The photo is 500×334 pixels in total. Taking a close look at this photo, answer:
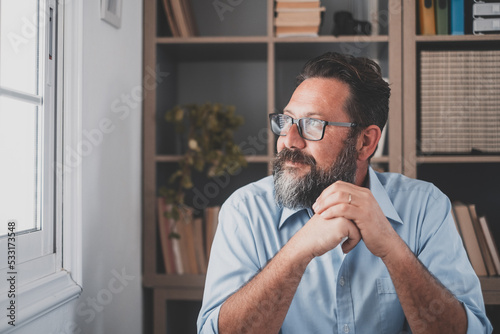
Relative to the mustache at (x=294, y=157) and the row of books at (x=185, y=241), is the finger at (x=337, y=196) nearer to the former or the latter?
the mustache at (x=294, y=157)

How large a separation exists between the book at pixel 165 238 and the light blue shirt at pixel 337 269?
0.63 meters

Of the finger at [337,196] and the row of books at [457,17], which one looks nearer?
the finger at [337,196]

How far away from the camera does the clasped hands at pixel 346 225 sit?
3.47ft

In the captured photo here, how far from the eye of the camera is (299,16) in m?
1.84

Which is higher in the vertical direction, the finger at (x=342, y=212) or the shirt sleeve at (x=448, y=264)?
the finger at (x=342, y=212)

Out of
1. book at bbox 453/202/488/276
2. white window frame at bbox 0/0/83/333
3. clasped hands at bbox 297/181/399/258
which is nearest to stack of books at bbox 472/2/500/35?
book at bbox 453/202/488/276

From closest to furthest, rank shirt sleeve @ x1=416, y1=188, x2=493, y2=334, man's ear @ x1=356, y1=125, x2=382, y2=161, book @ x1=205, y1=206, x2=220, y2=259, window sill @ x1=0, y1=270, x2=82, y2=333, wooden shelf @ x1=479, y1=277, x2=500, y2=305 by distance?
window sill @ x1=0, y1=270, x2=82, y2=333, shirt sleeve @ x1=416, y1=188, x2=493, y2=334, man's ear @ x1=356, y1=125, x2=382, y2=161, wooden shelf @ x1=479, y1=277, x2=500, y2=305, book @ x1=205, y1=206, x2=220, y2=259

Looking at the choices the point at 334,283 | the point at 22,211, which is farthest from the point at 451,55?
the point at 22,211

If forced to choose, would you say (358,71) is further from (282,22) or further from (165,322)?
(165,322)

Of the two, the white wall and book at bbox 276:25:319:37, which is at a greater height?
book at bbox 276:25:319:37

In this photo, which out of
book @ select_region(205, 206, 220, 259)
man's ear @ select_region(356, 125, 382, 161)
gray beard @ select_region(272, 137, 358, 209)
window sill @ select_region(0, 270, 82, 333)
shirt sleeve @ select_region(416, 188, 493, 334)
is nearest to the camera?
window sill @ select_region(0, 270, 82, 333)

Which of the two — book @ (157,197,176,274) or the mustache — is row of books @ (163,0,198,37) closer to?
book @ (157,197,176,274)

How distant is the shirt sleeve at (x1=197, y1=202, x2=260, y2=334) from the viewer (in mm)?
1154

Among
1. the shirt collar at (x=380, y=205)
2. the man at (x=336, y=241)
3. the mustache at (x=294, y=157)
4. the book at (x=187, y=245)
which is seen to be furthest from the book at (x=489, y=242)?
the book at (x=187, y=245)
